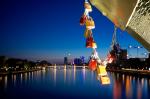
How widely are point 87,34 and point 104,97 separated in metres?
Result: 32.7

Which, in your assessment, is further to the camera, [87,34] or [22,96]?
[22,96]

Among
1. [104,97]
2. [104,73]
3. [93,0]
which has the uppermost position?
[93,0]

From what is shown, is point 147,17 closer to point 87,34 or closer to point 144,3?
point 144,3

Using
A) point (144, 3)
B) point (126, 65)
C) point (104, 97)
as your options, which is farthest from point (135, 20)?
point (126, 65)

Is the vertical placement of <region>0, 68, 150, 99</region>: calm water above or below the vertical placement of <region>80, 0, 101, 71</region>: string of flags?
below

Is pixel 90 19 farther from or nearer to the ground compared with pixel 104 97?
farther from the ground

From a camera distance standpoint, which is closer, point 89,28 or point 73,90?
point 89,28

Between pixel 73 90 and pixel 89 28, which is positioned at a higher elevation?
pixel 89 28

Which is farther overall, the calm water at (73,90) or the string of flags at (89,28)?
the calm water at (73,90)

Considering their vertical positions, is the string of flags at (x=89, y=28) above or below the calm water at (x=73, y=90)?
above

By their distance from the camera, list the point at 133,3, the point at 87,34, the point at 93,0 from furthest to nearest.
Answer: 1. the point at 87,34
2. the point at 93,0
3. the point at 133,3

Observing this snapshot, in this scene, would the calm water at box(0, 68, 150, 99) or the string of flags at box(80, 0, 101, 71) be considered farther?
the calm water at box(0, 68, 150, 99)

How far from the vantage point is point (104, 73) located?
136 inches

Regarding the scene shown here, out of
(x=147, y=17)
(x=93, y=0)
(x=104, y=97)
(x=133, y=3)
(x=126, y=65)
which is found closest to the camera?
(x=133, y=3)
